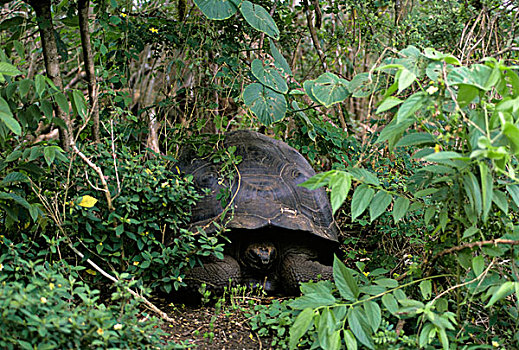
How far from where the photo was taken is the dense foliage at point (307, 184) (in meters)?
1.81

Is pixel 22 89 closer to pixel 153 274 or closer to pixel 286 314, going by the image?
pixel 153 274

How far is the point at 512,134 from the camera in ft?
5.47

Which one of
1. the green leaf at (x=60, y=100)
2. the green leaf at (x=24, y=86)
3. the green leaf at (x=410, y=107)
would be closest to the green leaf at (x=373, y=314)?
the green leaf at (x=410, y=107)

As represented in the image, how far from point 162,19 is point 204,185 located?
121 cm

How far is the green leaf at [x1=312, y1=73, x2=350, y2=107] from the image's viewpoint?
2.26 metres

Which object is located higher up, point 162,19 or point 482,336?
point 162,19

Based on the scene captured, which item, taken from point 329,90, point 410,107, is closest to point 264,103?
point 329,90

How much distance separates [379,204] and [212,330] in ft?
3.23

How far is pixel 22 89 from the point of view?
2176 mm

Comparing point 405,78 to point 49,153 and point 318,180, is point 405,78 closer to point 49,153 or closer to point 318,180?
point 318,180

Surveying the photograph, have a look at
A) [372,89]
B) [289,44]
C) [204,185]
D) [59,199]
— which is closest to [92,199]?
[59,199]

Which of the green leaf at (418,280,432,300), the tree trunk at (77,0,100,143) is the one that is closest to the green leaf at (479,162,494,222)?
the green leaf at (418,280,432,300)

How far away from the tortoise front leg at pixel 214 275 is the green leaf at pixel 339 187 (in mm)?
1196

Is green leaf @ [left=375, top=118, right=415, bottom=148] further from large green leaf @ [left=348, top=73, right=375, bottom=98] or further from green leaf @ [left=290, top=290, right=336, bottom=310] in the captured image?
green leaf @ [left=290, top=290, right=336, bottom=310]
